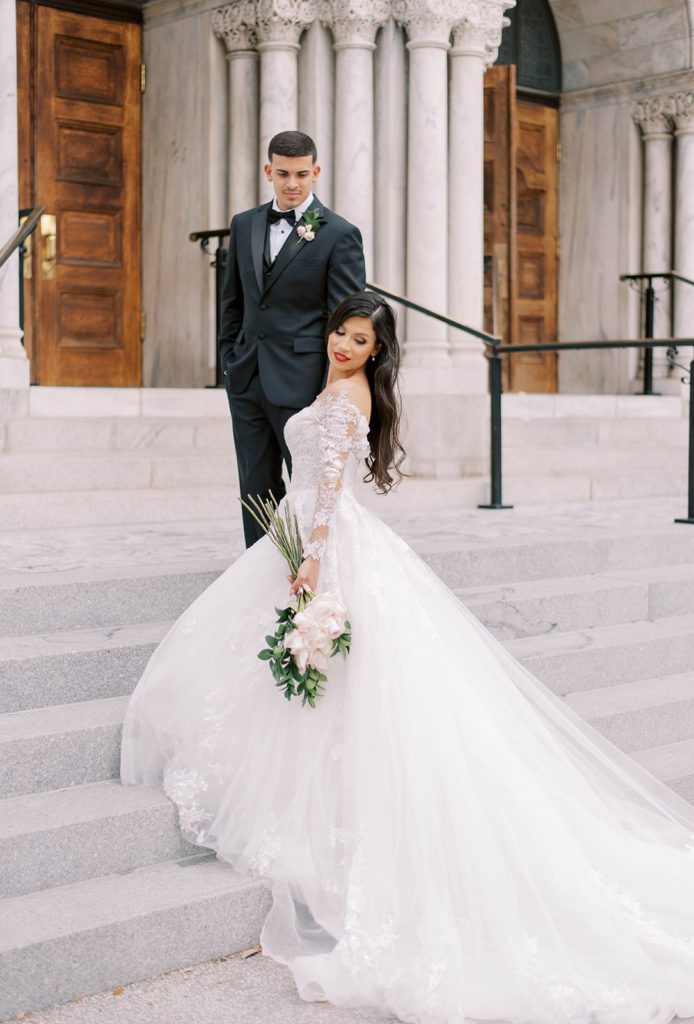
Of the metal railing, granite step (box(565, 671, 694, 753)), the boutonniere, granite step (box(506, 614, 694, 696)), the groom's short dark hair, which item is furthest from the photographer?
the metal railing

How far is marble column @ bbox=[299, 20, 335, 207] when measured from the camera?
884 centimetres

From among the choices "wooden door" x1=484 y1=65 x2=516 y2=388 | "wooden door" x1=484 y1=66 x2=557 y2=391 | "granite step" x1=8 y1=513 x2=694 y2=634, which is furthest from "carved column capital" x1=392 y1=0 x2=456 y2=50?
"granite step" x1=8 y1=513 x2=694 y2=634

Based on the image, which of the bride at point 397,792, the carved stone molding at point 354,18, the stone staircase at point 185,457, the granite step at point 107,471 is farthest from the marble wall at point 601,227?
the bride at point 397,792

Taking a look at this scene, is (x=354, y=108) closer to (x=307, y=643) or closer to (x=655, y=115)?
(x=655, y=115)

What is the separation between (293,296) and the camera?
4.44 m

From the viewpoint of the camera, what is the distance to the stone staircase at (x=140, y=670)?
313 cm

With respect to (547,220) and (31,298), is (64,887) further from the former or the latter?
(547,220)

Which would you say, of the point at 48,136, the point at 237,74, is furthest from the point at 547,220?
the point at 48,136

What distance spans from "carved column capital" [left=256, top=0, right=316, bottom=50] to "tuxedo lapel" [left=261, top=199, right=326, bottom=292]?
15.7 ft

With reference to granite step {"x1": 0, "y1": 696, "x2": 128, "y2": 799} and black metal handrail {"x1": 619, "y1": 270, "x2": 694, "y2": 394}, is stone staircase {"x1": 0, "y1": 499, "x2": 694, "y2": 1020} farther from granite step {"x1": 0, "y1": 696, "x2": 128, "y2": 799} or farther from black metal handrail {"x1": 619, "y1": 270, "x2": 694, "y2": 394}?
black metal handrail {"x1": 619, "y1": 270, "x2": 694, "y2": 394}

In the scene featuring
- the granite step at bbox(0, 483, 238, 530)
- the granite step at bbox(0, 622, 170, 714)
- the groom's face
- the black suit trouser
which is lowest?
the granite step at bbox(0, 622, 170, 714)

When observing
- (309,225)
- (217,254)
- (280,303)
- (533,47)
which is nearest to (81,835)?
(280,303)

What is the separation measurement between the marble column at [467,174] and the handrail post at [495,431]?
137cm

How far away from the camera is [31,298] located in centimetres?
915
